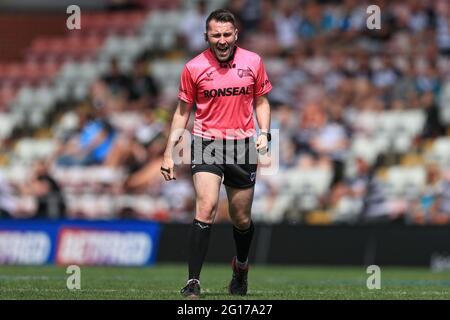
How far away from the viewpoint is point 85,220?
20719 millimetres

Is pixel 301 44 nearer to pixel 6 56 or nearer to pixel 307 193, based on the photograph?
pixel 307 193

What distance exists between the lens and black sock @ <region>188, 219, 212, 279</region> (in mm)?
11164

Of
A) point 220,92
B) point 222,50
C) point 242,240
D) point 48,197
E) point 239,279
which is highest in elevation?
point 222,50

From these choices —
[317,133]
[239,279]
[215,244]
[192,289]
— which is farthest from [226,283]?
[317,133]

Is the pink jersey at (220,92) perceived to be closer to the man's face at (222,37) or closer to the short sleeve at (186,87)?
the short sleeve at (186,87)

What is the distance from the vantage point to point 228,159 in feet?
37.6

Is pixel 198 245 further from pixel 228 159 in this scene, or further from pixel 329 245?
pixel 329 245

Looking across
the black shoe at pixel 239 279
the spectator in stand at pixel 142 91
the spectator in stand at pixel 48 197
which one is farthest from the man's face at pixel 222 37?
the spectator in stand at pixel 142 91

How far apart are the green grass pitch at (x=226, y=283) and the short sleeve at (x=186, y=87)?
1.79 meters

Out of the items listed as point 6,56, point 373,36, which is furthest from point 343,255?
point 6,56

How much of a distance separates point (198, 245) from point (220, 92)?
1.39 m

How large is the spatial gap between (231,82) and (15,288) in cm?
302

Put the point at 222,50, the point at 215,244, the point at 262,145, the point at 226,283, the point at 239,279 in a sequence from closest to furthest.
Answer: the point at 262,145, the point at 222,50, the point at 239,279, the point at 226,283, the point at 215,244

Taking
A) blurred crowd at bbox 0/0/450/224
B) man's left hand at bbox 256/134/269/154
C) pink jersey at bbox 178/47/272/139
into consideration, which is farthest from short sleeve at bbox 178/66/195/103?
blurred crowd at bbox 0/0/450/224
